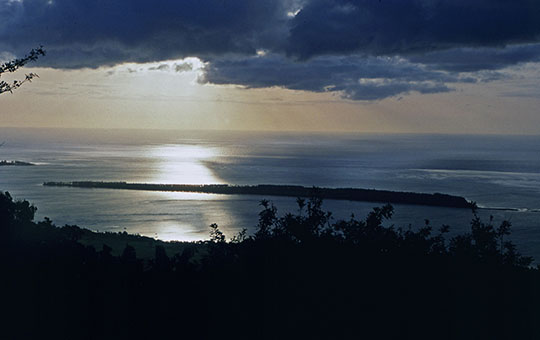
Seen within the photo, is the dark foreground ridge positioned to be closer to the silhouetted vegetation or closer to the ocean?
the ocean

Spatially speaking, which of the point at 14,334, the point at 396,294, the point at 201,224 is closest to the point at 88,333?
the point at 14,334

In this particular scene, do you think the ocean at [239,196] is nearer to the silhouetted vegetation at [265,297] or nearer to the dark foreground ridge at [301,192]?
the dark foreground ridge at [301,192]

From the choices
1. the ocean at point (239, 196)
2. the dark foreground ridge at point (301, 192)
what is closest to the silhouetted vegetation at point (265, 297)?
the ocean at point (239, 196)

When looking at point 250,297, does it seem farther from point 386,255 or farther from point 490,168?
point 490,168

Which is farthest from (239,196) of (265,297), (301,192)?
(265,297)

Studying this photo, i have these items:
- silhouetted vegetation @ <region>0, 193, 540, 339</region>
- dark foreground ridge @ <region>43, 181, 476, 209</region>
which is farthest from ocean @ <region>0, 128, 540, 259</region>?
silhouetted vegetation @ <region>0, 193, 540, 339</region>

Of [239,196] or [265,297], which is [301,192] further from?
[265,297]
